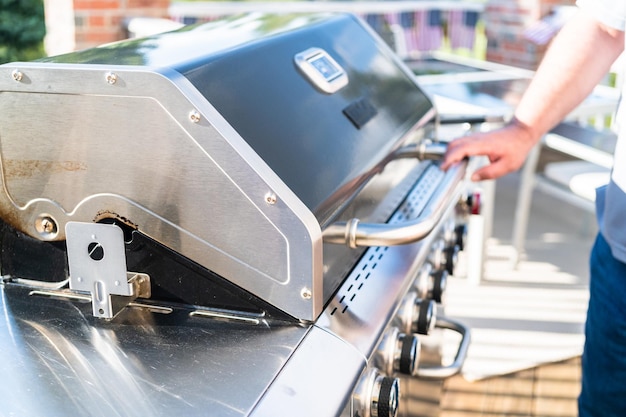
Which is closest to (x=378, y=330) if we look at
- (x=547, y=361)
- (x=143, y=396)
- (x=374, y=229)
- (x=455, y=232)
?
(x=374, y=229)

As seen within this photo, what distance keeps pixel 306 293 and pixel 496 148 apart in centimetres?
65

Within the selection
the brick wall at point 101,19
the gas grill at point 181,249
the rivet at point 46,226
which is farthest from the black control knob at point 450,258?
the brick wall at point 101,19

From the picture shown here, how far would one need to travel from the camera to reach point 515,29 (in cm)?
487

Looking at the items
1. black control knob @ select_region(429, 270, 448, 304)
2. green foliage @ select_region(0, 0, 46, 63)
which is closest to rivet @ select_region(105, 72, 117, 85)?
black control knob @ select_region(429, 270, 448, 304)

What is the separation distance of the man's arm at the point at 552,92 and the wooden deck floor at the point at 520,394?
1214 millimetres

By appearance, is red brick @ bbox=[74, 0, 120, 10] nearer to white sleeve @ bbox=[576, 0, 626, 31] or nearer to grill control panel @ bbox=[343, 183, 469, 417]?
grill control panel @ bbox=[343, 183, 469, 417]

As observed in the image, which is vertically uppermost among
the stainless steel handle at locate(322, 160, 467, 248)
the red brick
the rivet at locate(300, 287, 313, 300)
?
the red brick

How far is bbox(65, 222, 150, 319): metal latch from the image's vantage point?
37.7 inches

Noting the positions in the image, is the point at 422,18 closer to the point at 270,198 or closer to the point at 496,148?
the point at 496,148

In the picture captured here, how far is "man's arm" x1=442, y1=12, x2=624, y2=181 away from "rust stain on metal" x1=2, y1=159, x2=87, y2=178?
753 mm

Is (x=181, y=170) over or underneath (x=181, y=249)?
over

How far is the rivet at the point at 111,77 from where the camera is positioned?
930 mm

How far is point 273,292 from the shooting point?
0.97m

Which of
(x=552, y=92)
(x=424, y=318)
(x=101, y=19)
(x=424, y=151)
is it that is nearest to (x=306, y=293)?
(x=424, y=318)
